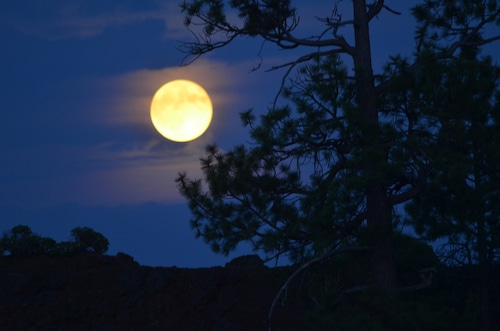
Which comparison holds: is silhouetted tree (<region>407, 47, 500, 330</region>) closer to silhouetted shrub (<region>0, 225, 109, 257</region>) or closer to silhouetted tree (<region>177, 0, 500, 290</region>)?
silhouetted tree (<region>177, 0, 500, 290</region>)

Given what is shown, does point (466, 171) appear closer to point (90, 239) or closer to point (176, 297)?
point (176, 297)

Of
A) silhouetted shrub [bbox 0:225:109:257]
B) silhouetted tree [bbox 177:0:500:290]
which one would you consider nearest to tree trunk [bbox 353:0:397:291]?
silhouetted tree [bbox 177:0:500:290]

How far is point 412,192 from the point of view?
1204 cm

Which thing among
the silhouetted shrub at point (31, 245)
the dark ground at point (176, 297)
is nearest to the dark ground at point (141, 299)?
the dark ground at point (176, 297)

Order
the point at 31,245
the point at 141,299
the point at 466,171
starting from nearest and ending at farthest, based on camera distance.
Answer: the point at 466,171 < the point at 141,299 < the point at 31,245

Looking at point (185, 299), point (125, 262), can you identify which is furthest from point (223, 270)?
point (125, 262)

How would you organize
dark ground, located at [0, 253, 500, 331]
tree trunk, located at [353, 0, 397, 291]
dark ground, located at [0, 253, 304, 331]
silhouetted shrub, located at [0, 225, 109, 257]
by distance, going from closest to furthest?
tree trunk, located at [353, 0, 397, 291], dark ground, located at [0, 253, 500, 331], dark ground, located at [0, 253, 304, 331], silhouetted shrub, located at [0, 225, 109, 257]

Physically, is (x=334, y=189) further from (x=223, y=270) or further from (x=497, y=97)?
(x=223, y=270)

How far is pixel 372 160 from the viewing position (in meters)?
11.2

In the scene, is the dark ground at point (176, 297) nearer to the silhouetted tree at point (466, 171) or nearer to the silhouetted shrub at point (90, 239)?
the silhouetted tree at point (466, 171)

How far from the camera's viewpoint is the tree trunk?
1147 cm

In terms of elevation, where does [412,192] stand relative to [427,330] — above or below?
above

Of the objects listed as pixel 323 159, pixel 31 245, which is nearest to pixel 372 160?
pixel 323 159

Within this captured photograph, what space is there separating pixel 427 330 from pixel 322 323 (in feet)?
5.17
